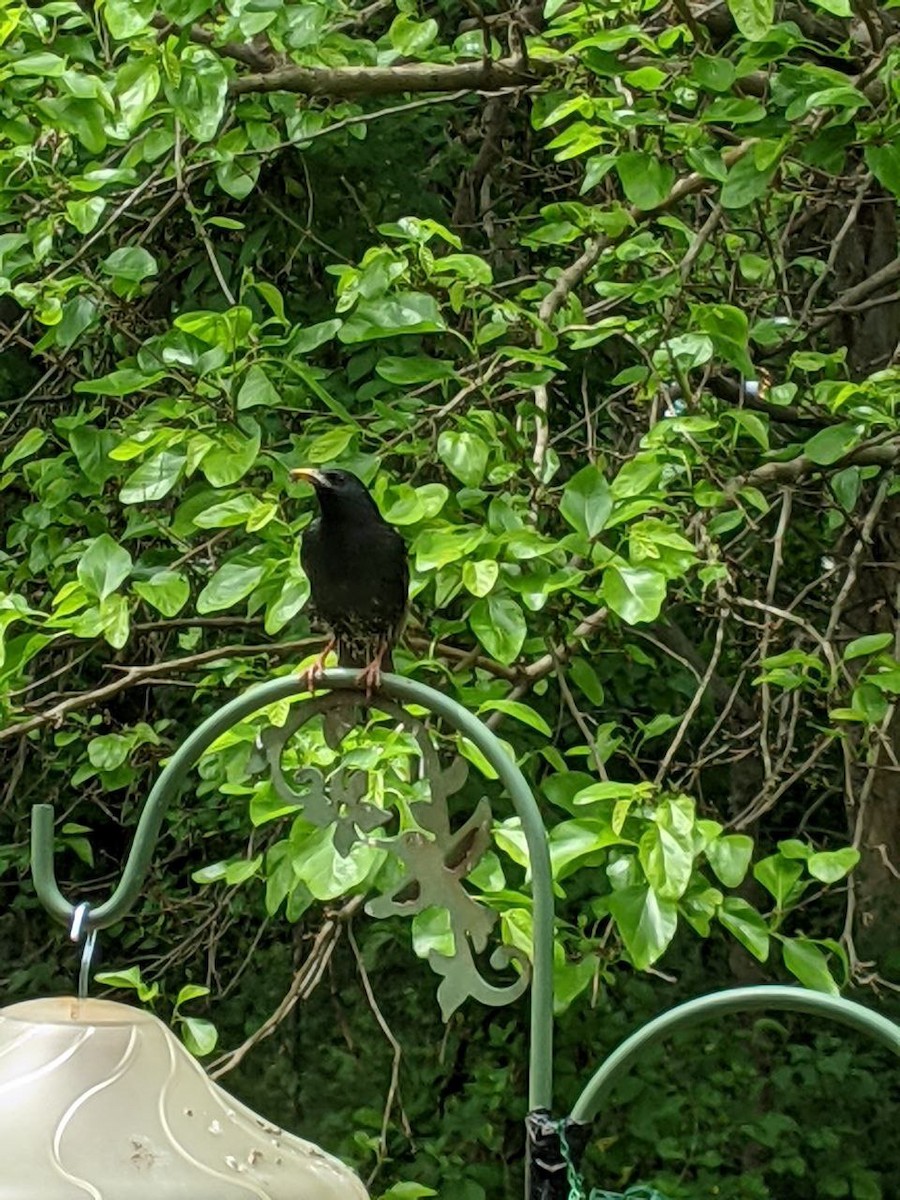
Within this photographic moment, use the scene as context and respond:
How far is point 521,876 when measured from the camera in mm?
2816

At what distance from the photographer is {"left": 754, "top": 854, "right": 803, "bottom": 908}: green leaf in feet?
7.43

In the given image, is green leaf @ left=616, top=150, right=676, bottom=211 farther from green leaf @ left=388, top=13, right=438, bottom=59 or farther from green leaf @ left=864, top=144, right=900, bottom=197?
green leaf @ left=388, top=13, right=438, bottom=59

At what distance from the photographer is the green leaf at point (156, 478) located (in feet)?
8.30

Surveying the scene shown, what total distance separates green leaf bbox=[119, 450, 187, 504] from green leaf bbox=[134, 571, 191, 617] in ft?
0.40

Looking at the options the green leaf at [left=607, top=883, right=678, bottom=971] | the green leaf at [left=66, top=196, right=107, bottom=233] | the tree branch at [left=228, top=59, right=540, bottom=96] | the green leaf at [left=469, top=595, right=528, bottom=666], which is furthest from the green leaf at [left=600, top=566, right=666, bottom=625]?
the tree branch at [left=228, top=59, right=540, bottom=96]

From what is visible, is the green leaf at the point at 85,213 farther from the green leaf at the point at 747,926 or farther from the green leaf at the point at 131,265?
the green leaf at the point at 747,926

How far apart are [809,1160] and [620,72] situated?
253 centimetres

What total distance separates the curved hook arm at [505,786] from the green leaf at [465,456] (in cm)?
64

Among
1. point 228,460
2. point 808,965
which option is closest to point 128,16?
point 228,460

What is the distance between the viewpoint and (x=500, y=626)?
2.30 m

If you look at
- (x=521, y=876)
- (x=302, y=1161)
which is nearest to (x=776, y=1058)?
(x=521, y=876)

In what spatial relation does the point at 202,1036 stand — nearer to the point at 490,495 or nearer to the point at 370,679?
the point at 490,495

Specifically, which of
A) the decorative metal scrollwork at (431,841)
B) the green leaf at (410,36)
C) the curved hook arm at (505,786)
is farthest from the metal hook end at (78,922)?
the green leaf at (410,36)

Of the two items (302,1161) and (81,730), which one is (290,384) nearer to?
(81,730)
